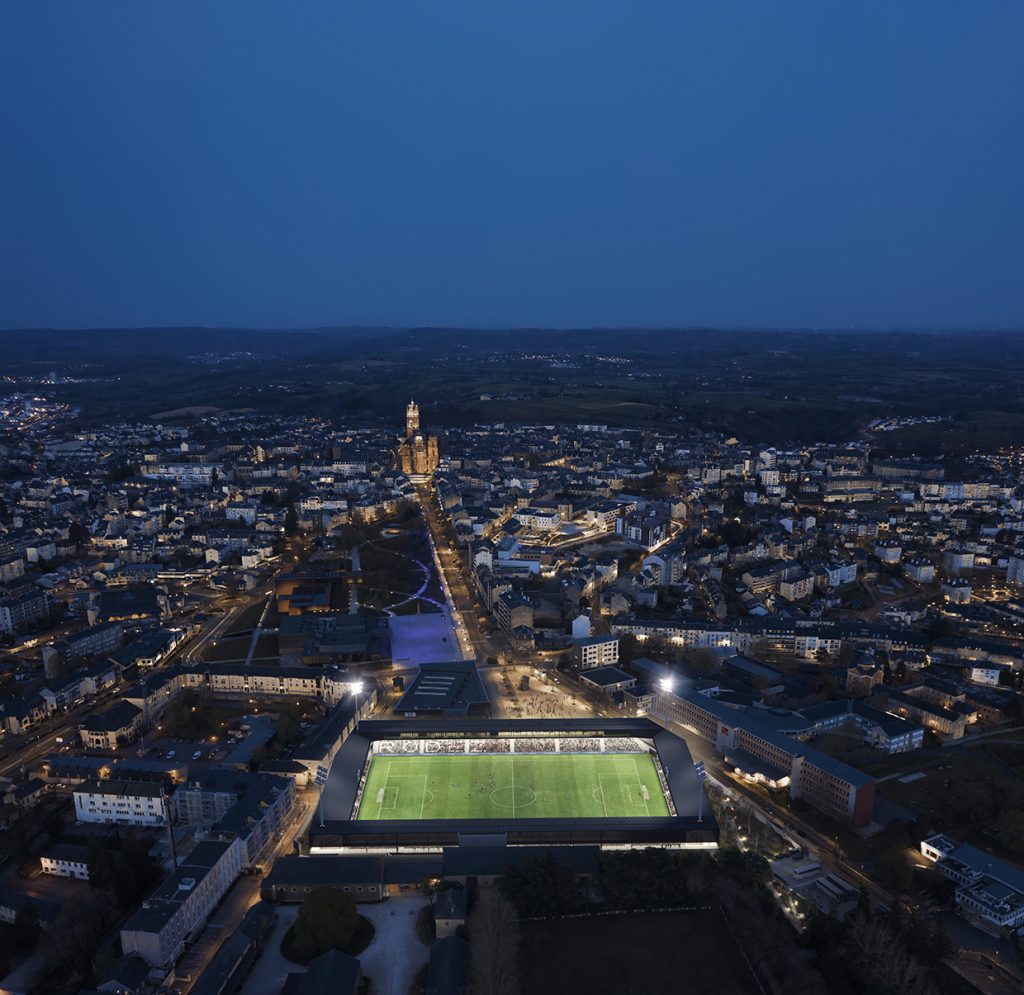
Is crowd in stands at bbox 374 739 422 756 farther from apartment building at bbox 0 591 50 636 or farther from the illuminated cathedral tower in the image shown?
the illuminated cathedral tower

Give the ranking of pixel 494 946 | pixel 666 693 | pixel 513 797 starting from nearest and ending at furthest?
pixel 494 946
pixel 513 797
pixel 666 693

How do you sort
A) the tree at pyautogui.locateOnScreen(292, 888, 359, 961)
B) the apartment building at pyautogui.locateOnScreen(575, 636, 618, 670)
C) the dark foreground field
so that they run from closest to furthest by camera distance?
the dark foreground field
the tree at pyautogui.locateOnScreen(292, 888, 359, 961)
the apartment building at pyautogui.locateOnScreen(575, 636, 618, 670)

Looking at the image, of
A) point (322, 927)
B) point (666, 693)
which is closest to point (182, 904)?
point (322, 927)

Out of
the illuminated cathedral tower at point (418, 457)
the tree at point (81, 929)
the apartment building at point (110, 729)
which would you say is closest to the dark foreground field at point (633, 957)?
the tree at point (81, 929)

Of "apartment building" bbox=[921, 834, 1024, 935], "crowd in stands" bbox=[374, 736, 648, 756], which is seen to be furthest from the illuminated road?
"apartment building" bbox=[921, 834, 1024, 935]

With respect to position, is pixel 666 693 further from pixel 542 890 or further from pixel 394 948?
pixel 394 948

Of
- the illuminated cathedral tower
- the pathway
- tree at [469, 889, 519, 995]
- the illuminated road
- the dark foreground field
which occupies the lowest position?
the pathway
